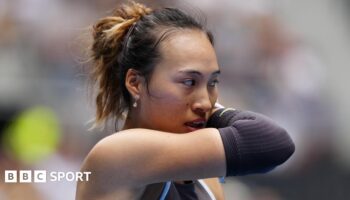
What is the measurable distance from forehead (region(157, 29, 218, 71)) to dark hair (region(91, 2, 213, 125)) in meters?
0.01

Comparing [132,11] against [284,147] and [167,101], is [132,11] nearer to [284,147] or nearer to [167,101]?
[167,101]

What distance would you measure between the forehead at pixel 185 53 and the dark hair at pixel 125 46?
1 cm

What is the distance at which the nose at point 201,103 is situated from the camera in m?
0.98

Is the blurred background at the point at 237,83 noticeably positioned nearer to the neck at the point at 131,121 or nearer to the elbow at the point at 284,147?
the neck at the point at 131,121

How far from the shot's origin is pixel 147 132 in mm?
942

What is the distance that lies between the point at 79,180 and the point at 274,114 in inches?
56.8

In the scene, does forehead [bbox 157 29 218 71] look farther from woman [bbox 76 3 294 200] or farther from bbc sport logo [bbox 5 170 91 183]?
bbc sport logo [bbox 5 170 91 183]

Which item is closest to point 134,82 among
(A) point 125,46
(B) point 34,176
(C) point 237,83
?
(A) point 125,46

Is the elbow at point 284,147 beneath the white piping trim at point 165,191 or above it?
above

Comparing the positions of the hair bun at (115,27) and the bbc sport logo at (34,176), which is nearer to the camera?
the hair bun at (115,27)

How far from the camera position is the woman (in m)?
0.92

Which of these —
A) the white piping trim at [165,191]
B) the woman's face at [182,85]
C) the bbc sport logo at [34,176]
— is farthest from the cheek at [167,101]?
the bbc sport logo at [34,176]

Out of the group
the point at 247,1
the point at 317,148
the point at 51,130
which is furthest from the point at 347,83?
the point at 51,130

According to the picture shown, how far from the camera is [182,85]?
0.98 m
